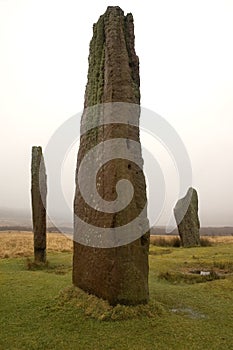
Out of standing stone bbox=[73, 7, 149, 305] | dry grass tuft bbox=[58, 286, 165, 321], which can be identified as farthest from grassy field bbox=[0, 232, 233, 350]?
standing stone bbox=[73, 7, 149, 305]

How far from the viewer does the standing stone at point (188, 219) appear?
28719mm

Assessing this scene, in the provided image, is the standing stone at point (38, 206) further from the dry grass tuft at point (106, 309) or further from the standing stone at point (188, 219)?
the standing stone at point (188, 219)

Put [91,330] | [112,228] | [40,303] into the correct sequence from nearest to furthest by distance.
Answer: [91,330] → [112,228] → [40,303]

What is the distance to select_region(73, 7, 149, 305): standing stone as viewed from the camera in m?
8.84

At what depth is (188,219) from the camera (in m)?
29.2

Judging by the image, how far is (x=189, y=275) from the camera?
14.6m

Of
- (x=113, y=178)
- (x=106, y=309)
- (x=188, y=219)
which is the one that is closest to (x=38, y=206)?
(x=113, y=178)

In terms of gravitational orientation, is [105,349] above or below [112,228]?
below

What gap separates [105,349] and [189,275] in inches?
323

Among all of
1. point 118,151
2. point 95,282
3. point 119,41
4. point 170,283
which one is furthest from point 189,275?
point 119,41

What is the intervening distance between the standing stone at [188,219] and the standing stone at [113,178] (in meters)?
19.5

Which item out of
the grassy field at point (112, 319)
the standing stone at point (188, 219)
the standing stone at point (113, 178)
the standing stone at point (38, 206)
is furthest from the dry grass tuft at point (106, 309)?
the standing stone at point (188, 219)

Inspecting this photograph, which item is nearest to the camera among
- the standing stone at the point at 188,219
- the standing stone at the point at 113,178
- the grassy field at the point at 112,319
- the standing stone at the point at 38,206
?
the grassy field at the point at 112,319

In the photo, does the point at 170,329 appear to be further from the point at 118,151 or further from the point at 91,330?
the point at 118,151
